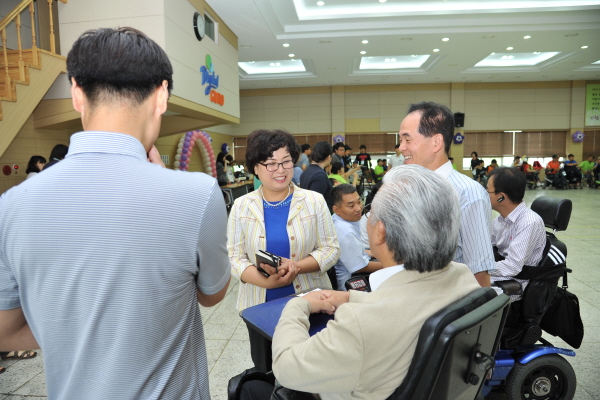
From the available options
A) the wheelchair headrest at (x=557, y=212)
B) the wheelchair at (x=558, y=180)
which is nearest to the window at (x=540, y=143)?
the wheelchair at (x=558, y=180)

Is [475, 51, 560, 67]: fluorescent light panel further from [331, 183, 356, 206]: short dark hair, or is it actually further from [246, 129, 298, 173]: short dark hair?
[246, 129, 298, 173]: short dark hair

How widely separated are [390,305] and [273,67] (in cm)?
1393

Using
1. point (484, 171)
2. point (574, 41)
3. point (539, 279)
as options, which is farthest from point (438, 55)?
point (539, 279)

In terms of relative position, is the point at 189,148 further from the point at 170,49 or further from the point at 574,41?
the point at 574,41

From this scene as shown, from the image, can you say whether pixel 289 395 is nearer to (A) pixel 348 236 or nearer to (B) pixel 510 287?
(B) pixel 510 287

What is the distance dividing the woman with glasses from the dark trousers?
239mm

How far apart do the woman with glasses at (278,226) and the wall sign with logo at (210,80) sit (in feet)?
19.2

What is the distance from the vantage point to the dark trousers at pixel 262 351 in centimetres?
171

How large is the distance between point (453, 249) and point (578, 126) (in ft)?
62.0

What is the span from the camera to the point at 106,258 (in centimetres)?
72

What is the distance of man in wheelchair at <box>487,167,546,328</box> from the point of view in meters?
2.08

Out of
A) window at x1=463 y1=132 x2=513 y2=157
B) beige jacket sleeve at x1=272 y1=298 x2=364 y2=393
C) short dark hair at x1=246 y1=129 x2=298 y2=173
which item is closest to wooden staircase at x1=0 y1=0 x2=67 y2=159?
short dark hair at x1=246 y1=129 x2=298 y2=173

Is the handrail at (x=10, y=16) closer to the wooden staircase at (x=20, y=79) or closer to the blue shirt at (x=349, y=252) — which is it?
the wooden staircase at (x=20, y=79)

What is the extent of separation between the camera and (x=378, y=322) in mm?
948
